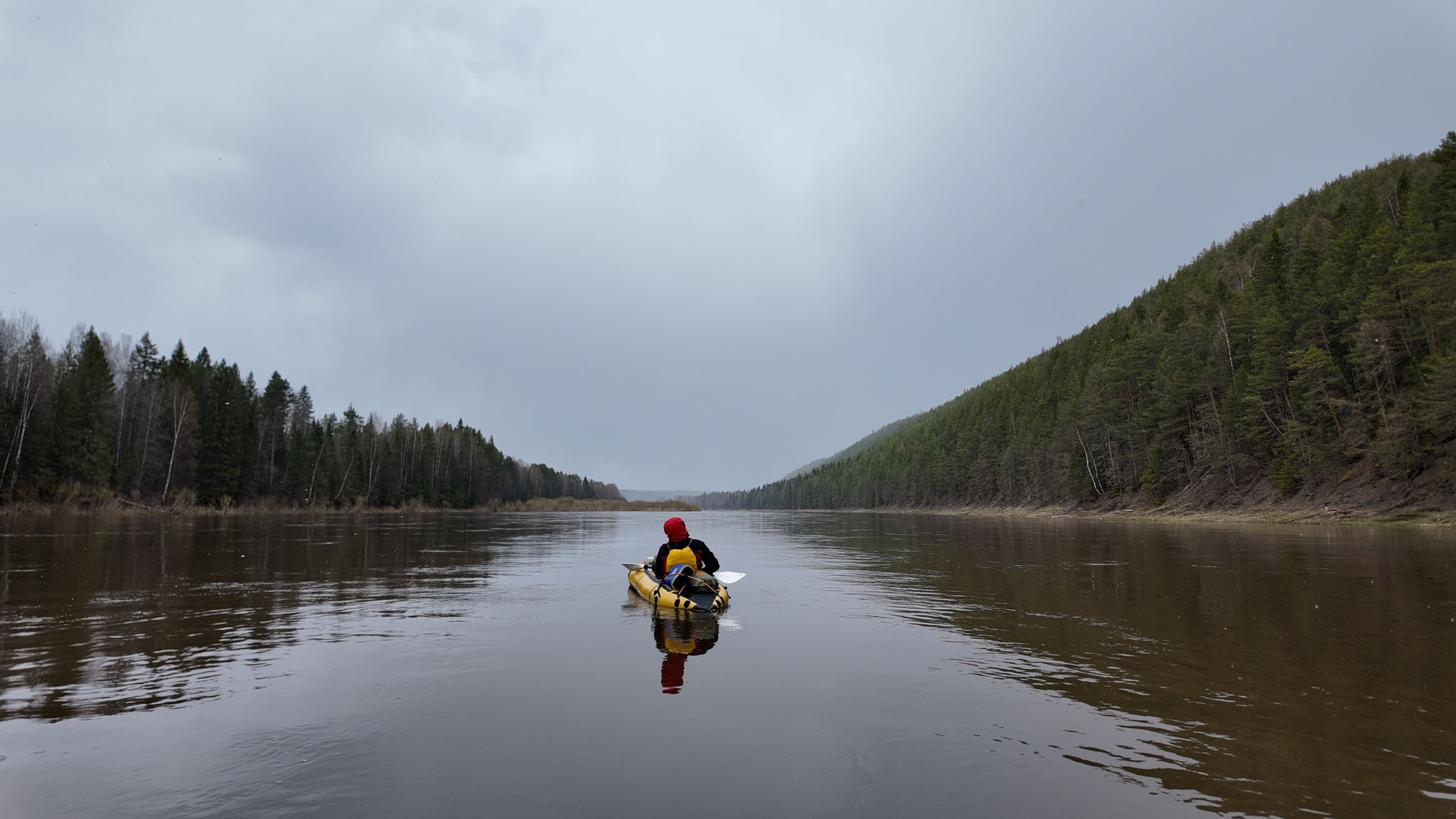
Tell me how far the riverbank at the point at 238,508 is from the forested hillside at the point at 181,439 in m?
0.90

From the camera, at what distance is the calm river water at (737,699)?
5.66 m

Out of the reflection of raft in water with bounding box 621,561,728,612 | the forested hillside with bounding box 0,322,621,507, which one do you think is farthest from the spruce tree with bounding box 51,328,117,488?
the reflection of raft in water with bounding box 621,561,728,612

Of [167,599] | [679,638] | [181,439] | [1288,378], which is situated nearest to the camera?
[679,638]

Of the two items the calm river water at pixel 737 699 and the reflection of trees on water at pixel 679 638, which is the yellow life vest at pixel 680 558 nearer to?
the reflection of trees on water at pixel 679 638

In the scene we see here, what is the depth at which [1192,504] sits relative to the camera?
60844mm

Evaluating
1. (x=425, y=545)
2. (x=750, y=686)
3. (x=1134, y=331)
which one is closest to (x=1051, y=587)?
(x=750, y=686)

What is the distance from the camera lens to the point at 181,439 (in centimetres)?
6994

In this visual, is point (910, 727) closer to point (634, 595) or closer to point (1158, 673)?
point (1158, 673)

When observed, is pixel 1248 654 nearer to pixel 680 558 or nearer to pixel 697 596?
pixel 697 596

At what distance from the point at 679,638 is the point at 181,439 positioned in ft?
257

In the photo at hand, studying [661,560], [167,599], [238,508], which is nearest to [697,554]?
[661,560]

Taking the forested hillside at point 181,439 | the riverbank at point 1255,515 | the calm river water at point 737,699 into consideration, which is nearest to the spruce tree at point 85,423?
the forested hillside at point 181,439

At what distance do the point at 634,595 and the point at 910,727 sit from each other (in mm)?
11680

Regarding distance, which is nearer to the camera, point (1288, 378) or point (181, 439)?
point (1288, 378)
